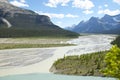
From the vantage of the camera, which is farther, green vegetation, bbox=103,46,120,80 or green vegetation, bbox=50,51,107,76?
green vegetation, bbox=50,51,107,76

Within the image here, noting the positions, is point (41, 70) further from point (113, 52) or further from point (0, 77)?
point (113, 52)

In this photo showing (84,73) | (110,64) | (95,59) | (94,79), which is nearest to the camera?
(110,64)

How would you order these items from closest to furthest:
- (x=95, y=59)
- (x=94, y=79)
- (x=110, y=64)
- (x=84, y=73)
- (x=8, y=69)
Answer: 1. (x=110, y=64)
2. (x=94, y=79)
3. (x=84, y=73)
4. (x=95, y=59)
5. (x=8, y=69)

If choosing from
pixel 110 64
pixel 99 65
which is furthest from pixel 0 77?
pixel 110 64

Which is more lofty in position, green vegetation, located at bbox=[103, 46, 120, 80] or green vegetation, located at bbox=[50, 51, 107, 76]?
green vegetation, located at bbox=[103, 46, 120, 80]

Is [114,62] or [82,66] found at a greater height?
[114,62]

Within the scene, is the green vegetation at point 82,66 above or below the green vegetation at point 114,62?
→ below

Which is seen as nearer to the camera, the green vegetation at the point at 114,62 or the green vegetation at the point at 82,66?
the green vegetation at the point at 114,62

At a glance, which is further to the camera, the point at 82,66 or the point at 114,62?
the point at 82,66
